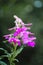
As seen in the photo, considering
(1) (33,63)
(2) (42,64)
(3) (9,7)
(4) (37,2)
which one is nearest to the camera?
(2) (42,64)

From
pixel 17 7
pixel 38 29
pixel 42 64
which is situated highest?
pixel 17 7

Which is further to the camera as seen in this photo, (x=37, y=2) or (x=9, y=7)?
(x=37, y=2)

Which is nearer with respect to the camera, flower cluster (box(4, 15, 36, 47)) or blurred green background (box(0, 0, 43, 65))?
flower cluster (box(4, 15, 36, 47))

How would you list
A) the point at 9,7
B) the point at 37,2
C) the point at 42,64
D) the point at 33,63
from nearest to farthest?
1. the point at 42,64
2. the point at 33,63
3. the point at 9,7
4. the point at 37,2

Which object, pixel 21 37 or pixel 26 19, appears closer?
pixel 21 37

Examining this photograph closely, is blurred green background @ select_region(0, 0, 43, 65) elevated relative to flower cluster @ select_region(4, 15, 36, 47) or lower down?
elevated

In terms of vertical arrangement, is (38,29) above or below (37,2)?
below

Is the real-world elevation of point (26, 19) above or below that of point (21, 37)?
above

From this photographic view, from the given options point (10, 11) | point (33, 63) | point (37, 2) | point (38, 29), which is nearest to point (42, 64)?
point (33, 63)

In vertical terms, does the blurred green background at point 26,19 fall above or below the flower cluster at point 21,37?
above

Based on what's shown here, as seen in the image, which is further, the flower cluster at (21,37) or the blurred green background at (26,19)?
the blurred green background at (26,19)

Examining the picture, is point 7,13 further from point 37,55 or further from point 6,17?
point 37,55
